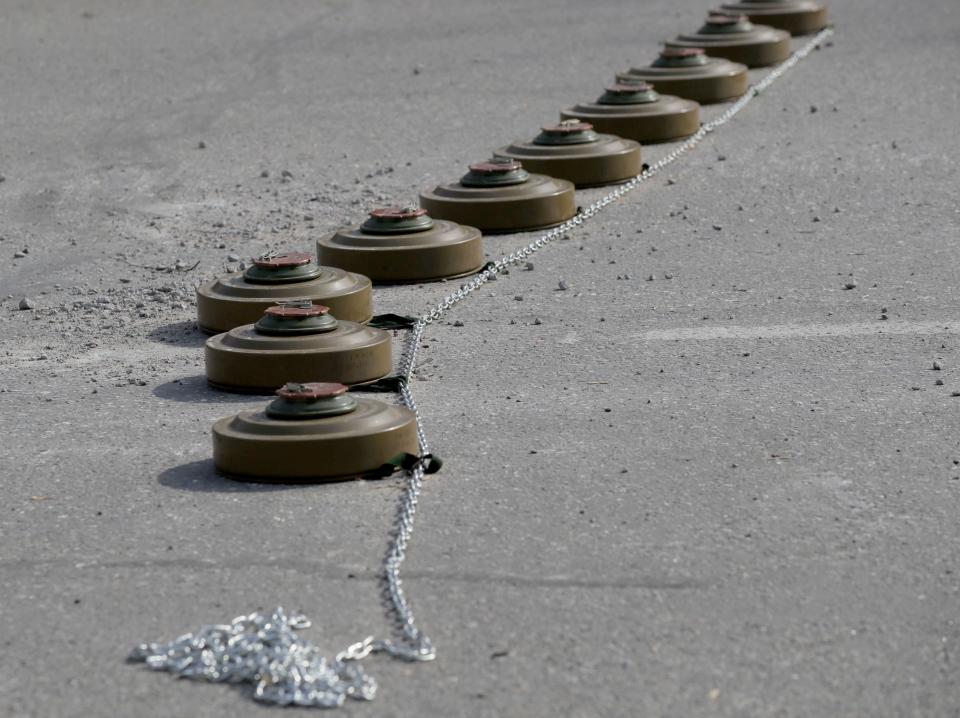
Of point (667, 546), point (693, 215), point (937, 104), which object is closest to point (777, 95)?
point (937, 104)

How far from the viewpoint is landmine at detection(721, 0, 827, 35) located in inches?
522

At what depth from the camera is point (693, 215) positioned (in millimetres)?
8422

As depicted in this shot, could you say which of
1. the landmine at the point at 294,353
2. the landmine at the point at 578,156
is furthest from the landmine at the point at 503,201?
the landmine at the point at 294,353

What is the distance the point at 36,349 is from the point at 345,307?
1.35m

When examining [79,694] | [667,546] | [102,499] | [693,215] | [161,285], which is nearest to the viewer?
[79,694]

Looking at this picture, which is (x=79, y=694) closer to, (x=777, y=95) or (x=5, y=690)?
(x=5, y=690)

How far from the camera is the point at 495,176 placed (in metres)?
8.36

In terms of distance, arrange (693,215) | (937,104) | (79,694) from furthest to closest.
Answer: (937,104) → (693,215) → (79,694)

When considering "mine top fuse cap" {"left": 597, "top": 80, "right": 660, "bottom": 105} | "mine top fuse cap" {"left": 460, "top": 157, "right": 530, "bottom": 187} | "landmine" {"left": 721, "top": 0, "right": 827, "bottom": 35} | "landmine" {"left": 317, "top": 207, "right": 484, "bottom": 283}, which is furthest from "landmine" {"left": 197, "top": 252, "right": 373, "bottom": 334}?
"landmine" {"left": 721, "top": 0, "right": 827, "bottom": 35}

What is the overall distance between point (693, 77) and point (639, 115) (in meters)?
1.09

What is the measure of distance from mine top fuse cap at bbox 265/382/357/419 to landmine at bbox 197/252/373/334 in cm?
142

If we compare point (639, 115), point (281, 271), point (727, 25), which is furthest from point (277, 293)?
point (727, 25)

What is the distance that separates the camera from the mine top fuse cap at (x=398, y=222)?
757 centimetres

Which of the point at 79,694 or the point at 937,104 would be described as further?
the point at 937,104
